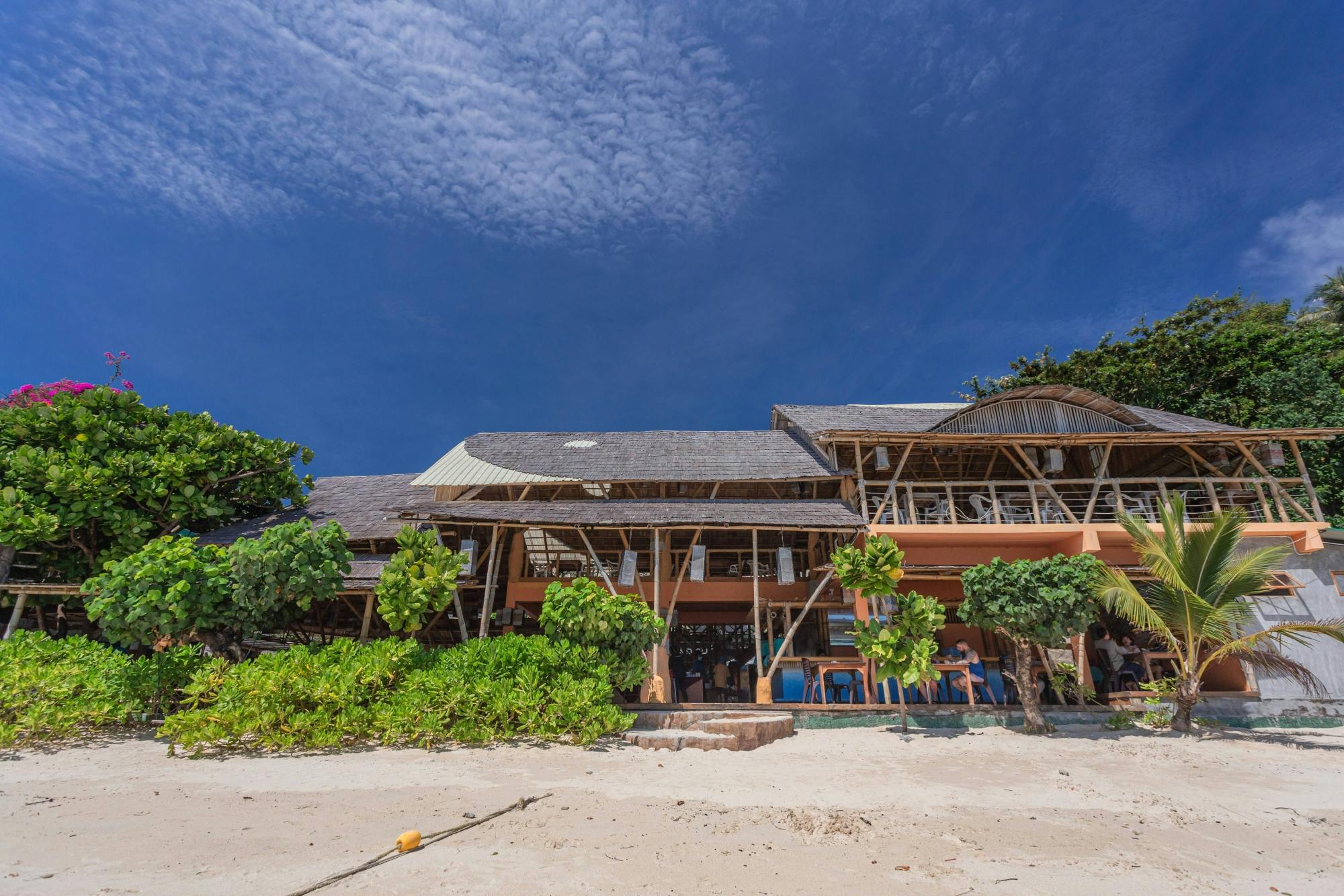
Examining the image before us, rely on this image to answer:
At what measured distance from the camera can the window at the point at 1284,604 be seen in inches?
451

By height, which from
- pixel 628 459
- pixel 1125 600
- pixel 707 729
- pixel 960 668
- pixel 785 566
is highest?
pixel 628 459

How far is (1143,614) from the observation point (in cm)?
885

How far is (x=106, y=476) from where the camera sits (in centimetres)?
1129

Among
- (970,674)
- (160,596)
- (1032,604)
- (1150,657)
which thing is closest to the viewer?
(160,596)

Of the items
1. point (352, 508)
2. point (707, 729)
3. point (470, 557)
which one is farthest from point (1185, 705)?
point (352, 508)

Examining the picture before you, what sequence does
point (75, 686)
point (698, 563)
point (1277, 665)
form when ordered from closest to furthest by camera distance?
point (75, 686) < point (1277, 665) < point (698, 563)

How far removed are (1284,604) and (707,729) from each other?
11.7 metres

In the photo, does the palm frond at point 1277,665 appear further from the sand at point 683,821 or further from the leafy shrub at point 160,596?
the leafy shrub at point 160,596

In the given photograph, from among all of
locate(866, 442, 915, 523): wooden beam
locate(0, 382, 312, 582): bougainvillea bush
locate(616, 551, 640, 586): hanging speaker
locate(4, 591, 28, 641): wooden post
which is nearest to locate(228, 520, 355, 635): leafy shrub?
locate(616, 551, 640, 586): hanging speaker

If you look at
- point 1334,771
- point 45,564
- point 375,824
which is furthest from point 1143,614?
point 45,564

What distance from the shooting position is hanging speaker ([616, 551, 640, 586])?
11.0m

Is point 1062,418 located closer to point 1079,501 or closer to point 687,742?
point 1079,501

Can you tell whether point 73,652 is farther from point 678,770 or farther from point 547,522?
point 678,770

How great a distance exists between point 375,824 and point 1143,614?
32.9 ft
